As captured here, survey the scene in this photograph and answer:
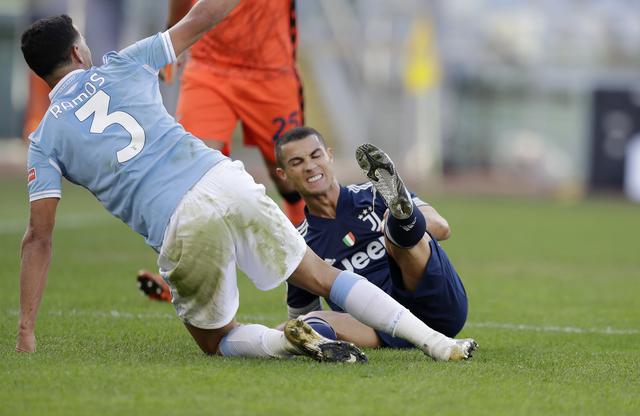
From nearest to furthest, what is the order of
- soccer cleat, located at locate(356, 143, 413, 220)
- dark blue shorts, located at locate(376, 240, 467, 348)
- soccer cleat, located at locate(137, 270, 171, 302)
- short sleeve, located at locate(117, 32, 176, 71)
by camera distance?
short sleeve, located at locate(117, 32, 176, 71), soccer cleat, located at locate(356, 143, 413, 220), dark blue shorts, located at locate(376, 240, 467, 348), soccer cleat, located at locate(137, 270, 171, 302)

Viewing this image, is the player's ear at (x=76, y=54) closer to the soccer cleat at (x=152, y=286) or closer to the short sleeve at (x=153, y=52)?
the short sleeve at (x=153, y=52)

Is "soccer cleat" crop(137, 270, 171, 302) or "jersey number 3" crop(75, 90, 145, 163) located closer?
"jersey number 3" crop(75, 90, 145, 163)

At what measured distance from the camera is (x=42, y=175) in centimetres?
545

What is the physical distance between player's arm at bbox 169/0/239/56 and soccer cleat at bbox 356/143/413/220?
3.05 ft

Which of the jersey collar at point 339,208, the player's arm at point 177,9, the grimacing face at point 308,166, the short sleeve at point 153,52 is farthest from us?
the player's arm at point 177,9

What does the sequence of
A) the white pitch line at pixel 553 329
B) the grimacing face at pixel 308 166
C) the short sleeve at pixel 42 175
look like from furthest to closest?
the white pitch line at pixel 553 329 < the grimacing face at pixel 308 166 < the short sleeve at pixel 42 175

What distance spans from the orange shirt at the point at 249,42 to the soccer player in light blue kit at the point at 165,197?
2.88m

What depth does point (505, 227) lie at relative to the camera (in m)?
18.4

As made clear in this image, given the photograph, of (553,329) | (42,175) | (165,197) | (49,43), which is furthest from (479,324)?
(49,43)

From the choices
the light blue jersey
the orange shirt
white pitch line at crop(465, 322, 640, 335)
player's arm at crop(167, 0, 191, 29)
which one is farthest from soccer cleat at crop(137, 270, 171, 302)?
the light blue jersey

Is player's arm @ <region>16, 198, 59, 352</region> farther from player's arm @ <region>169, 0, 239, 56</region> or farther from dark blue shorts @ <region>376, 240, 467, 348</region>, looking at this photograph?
dark blue shorts @ <region>376, 240, 467, 348</region>

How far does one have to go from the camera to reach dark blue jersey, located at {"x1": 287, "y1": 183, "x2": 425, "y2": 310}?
21.6 feet

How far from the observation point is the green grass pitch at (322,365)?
15.1 feet

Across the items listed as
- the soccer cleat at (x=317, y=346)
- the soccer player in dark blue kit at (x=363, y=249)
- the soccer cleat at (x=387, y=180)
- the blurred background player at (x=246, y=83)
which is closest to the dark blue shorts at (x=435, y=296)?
the soccer player in dark blue kit at (x=363, y=249)
